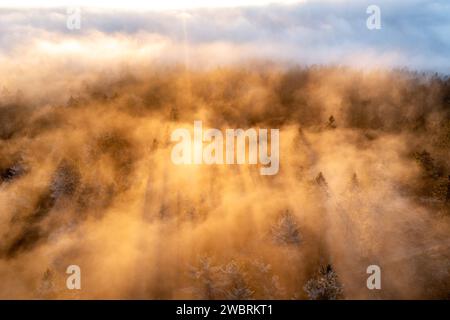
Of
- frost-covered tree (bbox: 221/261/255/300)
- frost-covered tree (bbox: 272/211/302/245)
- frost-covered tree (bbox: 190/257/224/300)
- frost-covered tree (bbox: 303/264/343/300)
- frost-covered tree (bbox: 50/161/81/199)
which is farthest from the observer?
frost-covered tree (bbox: 50/161/81/199)

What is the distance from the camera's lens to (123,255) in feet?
308

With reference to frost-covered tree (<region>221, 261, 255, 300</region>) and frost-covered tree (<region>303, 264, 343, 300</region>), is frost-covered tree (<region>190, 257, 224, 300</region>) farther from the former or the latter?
frost-covered tree (<region>303, 264, 343, 300</region>)

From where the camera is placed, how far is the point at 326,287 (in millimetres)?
73500

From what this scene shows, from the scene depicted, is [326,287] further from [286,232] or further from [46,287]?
[46,287]

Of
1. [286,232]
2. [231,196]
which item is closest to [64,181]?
[231,196]

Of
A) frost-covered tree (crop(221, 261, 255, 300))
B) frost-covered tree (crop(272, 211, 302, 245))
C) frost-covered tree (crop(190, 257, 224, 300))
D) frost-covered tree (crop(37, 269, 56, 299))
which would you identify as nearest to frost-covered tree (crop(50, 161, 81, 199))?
frost-covered tree (crop(37, 269, 56, 299))

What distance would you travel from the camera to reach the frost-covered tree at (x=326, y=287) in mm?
72438

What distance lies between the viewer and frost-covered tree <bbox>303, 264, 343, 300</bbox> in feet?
238

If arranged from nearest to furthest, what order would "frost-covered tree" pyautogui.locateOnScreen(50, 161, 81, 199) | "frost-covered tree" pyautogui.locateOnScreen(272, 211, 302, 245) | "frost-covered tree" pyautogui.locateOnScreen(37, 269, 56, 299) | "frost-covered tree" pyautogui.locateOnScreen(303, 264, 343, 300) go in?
"frost-covered tree" pyautogui.locateOnScreen(303, 264, 343, 300)
"frost-covered tree" pyautogui.locateOnScreen(37, 269, 56, 299)
"frost-covered tree" pyautogui.locateOnScreen(272, 211, 302, 245)
"frost-covered tree" pyautogui.locateOnScreen(50, 161, 81, 199)

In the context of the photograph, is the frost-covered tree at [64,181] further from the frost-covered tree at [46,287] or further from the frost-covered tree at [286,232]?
the frost-covered tree at [286,232]

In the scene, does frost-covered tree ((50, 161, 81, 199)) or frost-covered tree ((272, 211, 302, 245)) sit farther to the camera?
frost-covered tree ((50, 161, 81, 199))

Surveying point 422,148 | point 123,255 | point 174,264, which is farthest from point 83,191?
point 422,148

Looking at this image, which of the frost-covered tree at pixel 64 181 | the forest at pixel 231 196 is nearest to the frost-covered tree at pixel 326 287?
the forest at pixel 231 196
